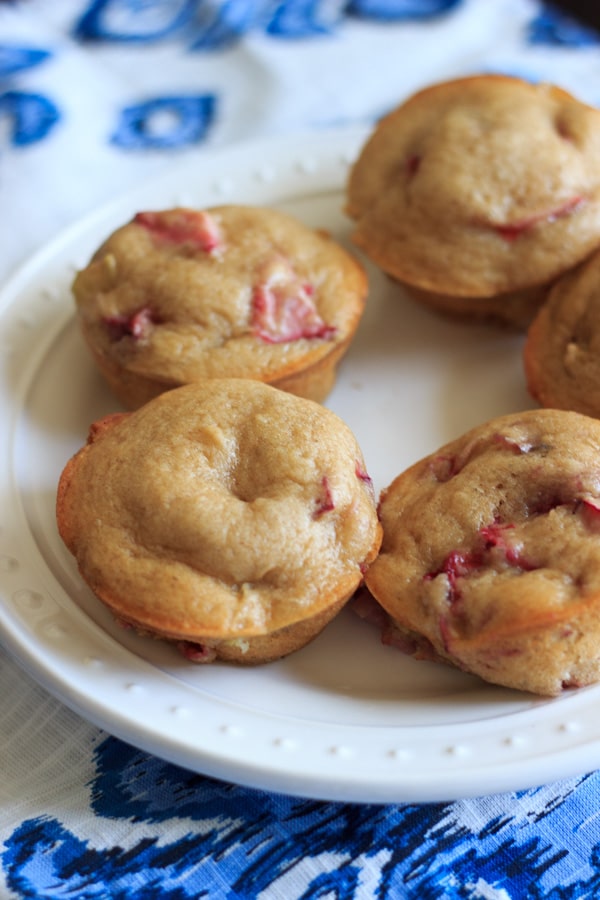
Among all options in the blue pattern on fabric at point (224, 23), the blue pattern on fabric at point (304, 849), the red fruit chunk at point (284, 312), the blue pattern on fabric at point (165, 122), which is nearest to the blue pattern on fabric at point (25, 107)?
the blue pattern on fabric at point (165, 122)

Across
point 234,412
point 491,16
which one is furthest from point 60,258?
point 491,16

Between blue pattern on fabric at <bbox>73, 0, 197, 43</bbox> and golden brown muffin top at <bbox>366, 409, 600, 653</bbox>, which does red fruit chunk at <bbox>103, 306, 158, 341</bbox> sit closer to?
golden brown muffin top at <bbox>366, 409, 600, 653</bbox>

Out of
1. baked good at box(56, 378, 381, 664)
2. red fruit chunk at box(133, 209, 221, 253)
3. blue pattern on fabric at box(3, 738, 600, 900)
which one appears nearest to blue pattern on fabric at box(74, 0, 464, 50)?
red fruit chunk at box(133, 209, 221, 253)

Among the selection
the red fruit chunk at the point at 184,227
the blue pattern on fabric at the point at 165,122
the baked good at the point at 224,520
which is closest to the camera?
the baked good at the point at 224,520

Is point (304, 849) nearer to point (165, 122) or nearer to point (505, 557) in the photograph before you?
point (505, 557)

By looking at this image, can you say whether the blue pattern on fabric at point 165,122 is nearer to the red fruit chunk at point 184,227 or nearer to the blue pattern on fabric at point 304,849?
the red fruit chunk at point 184,227

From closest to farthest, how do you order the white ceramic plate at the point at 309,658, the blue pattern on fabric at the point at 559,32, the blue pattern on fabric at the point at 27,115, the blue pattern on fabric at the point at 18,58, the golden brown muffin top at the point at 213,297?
the white ceramic plate at the point at 309,658 → the golden brown muffin top at the point at 213,297 → the blue pattern on fabric at the point at 27,115 → the blue pattern on fabric at the point at 18,58 → the blue pattern on fabric at the point at 559,32

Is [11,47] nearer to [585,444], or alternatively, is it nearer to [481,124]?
[481,124]

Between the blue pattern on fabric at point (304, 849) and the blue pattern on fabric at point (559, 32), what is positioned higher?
the blue pattern on fabric at point (559, 32)
